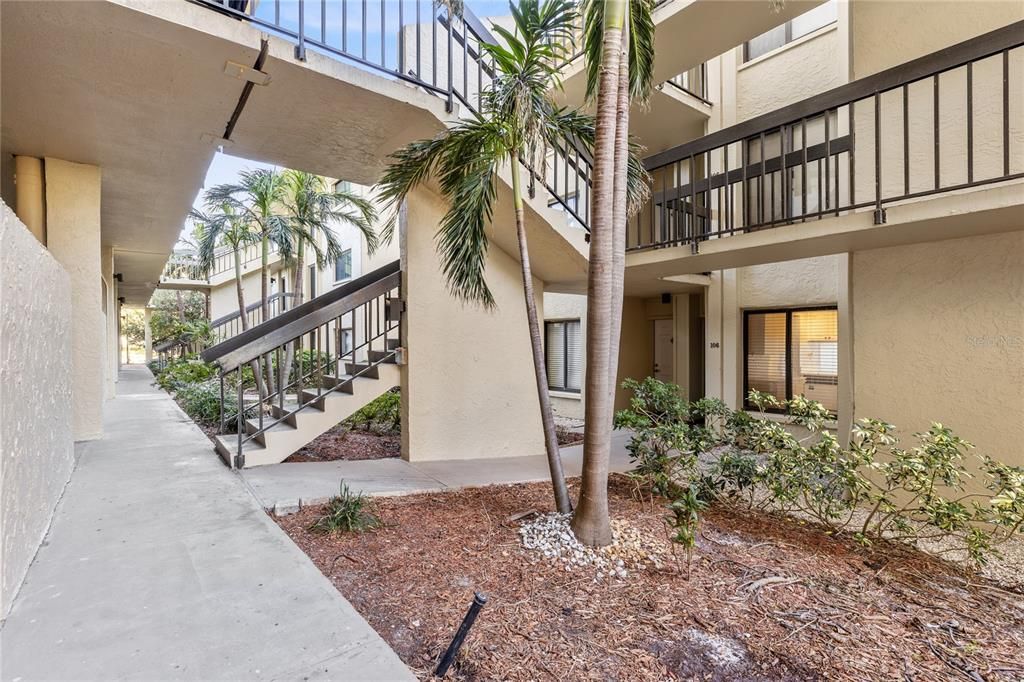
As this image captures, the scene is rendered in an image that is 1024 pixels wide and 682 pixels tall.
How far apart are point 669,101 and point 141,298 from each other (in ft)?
72.6

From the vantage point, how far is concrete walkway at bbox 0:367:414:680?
2.07m

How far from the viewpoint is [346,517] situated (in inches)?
153

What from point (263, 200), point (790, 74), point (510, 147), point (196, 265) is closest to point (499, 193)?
point (510, 147)

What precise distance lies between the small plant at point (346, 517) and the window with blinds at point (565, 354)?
284 inches

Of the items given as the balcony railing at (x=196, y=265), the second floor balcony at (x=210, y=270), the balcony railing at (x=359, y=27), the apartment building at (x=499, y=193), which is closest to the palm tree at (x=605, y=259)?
the balcony railing at (x=359, y=27)

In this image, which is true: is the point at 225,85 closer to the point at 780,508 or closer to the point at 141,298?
the point at 780,508

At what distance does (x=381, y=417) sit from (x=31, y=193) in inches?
207

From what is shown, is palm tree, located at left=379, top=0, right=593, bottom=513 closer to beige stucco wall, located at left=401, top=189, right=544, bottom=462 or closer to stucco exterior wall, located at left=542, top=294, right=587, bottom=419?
beige stucco wall, located at left=401, top=189, right=544, bottom=462

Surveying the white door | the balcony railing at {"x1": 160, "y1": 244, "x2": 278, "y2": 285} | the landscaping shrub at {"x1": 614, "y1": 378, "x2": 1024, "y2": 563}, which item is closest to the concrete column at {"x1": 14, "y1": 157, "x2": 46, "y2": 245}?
the landscaping shrub at {"x1": 614, "y1": 378, "x2": 1024, "y2": 563}

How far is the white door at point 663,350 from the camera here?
34.6ft

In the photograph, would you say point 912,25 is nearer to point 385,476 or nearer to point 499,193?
point 499,193

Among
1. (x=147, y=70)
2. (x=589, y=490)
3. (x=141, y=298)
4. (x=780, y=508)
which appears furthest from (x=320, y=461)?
(x=141, y=298)

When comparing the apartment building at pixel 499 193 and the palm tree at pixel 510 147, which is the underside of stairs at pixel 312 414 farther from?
the palm tree at pixel 510 147

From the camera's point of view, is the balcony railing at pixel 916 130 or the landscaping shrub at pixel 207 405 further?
the landscaping shrub at pixel 207 405
